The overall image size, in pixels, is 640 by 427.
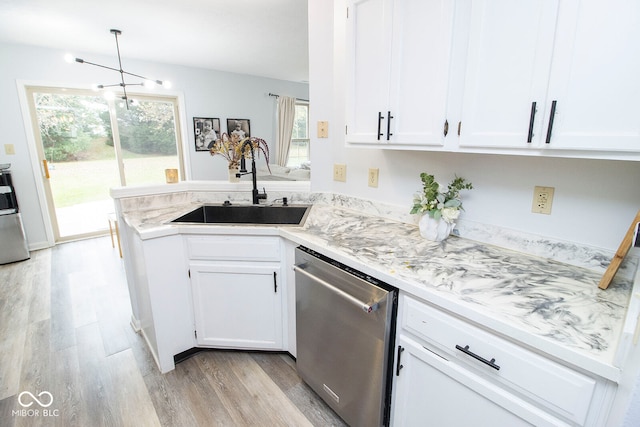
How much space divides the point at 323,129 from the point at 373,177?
514 mm

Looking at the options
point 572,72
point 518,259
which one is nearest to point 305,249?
point 518,259

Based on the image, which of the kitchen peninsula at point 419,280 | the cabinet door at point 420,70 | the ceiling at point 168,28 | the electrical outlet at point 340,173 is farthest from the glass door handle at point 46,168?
the cabinet door at point 420,70

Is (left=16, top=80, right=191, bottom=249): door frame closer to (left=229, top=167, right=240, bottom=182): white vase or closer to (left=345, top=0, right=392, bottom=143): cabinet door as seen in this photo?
(left=229, top=167, right=240, bottom=182): white vase

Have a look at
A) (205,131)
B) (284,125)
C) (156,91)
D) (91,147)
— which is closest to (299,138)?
(284,125)

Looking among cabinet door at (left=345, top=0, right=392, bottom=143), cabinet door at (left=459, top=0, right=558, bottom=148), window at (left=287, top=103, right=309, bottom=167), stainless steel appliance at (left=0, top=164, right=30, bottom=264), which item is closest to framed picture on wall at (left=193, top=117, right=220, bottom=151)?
window at (left=287, top=103, right=309, bottom=167)

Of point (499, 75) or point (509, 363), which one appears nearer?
point (509, 363)

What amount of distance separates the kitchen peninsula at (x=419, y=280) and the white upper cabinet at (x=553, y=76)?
46cm

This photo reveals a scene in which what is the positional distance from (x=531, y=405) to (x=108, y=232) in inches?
206

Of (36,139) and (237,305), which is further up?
(36,139)

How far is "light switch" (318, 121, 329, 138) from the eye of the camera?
6.97ft

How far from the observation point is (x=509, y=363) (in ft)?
2.82

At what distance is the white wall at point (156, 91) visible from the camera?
358 cm

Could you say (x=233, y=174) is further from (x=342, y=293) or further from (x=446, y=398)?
(x=446, y=398)

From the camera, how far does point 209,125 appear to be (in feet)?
16.9
